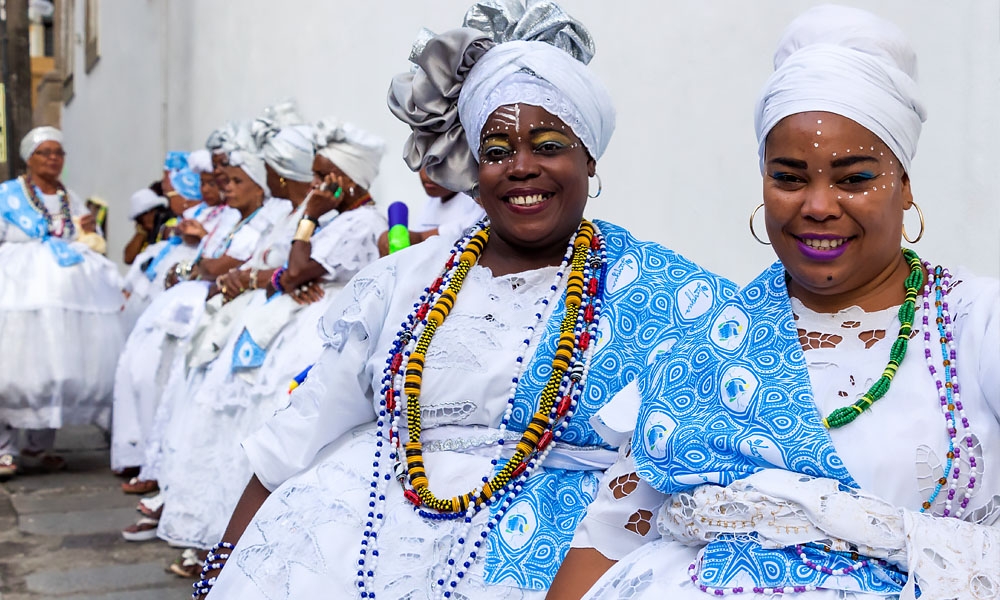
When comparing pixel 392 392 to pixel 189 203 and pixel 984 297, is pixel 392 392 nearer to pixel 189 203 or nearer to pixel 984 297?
pixel 984 297

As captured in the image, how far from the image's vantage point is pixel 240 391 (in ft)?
18.6

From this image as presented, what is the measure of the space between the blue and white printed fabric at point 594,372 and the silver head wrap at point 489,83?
417mm

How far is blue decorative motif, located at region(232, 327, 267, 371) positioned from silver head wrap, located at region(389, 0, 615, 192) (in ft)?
8.64

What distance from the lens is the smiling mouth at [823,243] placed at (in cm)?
219

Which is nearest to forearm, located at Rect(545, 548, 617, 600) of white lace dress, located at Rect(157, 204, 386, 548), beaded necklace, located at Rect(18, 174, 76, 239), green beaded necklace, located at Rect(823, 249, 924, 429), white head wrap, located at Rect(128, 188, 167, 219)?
green beaded necklace, located at Rect(823, 249, 924, 429)

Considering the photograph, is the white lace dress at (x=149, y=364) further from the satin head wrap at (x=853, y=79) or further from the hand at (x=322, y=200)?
the satin head wrap at (x=853, y=79)

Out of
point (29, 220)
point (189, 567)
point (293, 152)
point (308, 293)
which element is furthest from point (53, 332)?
point (308, 293)

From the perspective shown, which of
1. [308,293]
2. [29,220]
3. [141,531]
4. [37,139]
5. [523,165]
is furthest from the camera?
[37,139]

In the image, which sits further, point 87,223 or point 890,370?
point 87,223

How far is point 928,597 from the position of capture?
1894 mm

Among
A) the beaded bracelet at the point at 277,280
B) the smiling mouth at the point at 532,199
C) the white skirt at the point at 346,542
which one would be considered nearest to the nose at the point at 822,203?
the smiling mouth at the point at 532,199

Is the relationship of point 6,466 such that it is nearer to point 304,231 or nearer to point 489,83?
point 304,231

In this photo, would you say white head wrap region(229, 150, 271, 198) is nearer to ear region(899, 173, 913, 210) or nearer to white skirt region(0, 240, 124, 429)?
white skirt region(0, 240, 124, 429)

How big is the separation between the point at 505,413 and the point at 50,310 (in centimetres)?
608
